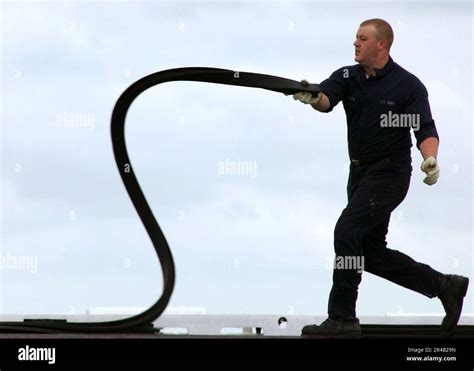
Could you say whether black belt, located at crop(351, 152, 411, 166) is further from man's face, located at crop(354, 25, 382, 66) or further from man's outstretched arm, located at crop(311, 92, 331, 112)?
man's face, located at crop(354, 25, 382, 66)

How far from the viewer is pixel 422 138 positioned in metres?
8.30

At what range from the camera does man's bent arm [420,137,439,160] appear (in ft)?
26.9

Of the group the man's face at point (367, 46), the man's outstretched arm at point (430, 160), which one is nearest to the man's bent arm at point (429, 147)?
the man's outstretched arm at point (430, 160)

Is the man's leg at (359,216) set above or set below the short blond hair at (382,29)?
below

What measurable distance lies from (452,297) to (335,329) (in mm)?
1059

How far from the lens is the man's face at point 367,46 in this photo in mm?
8406

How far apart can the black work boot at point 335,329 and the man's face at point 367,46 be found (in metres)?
1.94

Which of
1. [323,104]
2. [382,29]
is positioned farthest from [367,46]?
[323,104]

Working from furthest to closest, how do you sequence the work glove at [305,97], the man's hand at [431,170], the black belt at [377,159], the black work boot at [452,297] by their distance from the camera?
the black work boot at [452,297], the work glove at [305,97], the black belt at [377,159], the man's hand at [431,170]

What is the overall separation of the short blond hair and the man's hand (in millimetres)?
959

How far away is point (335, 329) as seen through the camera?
805 centimetres

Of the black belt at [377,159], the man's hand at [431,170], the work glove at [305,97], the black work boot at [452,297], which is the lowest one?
the black work boot at [452,297]

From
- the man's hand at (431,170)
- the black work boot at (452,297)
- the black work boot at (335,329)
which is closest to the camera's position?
the black work boot at (335,329)

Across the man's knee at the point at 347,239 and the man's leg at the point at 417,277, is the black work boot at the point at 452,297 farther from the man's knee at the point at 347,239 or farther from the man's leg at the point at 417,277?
the man's knee at the point at 347,239
